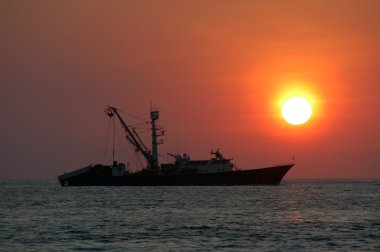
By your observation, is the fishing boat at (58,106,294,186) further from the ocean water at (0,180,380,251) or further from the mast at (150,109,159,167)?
the ocean water at (0,180,380,251)

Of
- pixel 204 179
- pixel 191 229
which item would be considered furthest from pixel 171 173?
pixel 191 229

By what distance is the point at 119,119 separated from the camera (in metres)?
194

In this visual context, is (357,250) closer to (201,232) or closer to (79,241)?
(201,232)

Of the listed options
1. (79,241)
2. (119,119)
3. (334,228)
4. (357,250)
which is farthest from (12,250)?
(119,119)

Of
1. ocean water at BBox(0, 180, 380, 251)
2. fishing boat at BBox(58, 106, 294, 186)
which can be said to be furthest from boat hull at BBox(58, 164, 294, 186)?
ocean water at BBox(0, 180, 380, 251)

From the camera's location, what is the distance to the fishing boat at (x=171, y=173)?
176m

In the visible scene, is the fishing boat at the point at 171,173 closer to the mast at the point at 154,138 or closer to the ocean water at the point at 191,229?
the mast at the point at 154,138

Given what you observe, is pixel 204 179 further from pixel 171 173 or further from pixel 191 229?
pixel 191 229

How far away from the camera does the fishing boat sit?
578 feet

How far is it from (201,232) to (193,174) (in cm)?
12017

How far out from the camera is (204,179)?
589ft

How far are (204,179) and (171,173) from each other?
27.1 feet

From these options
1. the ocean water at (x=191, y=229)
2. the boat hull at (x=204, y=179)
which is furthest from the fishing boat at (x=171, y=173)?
the ocean water at (x=191, y=229)

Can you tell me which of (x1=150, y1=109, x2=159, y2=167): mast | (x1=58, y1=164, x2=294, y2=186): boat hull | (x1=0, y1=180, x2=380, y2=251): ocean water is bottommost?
(x1=0, y1=180, x2=380, y2=251): ocean water
